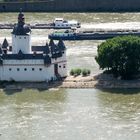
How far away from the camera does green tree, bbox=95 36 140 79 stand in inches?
2117

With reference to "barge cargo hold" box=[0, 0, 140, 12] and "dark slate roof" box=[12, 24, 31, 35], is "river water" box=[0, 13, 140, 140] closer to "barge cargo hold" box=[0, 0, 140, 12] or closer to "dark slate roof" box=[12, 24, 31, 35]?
"dark slate roof" box=[12, 24, 31, 35]

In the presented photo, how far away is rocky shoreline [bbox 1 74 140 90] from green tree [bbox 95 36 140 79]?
23.3 inches

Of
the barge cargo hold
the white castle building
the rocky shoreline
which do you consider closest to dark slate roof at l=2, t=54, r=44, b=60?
the white castle building

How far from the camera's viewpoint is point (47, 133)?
43.8 metres

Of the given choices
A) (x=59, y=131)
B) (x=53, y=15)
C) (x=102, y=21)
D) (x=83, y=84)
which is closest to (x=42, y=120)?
(x=59, y=131)

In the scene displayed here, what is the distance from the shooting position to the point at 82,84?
53.3 metres

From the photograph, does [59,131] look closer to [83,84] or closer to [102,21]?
[83,84]

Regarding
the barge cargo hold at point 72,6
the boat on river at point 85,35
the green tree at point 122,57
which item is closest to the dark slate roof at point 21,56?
the green tree at point 122,57

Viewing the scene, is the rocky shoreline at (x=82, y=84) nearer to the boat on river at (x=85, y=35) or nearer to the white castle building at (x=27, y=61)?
the white castle building at (x=27, y=61)

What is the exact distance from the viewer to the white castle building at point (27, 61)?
5391cm

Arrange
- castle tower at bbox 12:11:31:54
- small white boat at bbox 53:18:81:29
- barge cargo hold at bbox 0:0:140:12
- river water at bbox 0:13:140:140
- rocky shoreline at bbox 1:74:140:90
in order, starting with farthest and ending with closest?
barge cargo hold at bbox 0:0:140:12, small white boat at bbox 53:18:81:29, castle tower at bbox 12:11:31:54, rocky shoreline at bbox 1:74:140:90, river water at bbox 0:13:140:140

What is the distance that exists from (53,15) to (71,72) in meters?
35.8

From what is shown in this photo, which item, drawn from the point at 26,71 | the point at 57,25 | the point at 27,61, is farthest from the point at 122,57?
the point at 57,25

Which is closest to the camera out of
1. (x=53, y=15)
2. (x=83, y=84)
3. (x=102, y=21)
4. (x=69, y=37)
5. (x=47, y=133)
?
(x=47, y=133)
